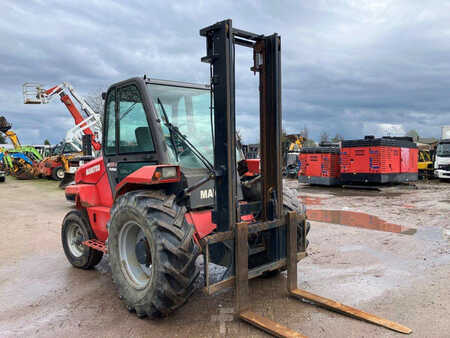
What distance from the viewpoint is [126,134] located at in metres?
4.56

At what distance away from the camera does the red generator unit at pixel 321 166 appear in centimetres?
1839

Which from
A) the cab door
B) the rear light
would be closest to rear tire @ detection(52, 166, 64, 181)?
the cab door

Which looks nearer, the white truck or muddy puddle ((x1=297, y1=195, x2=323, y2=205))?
muddy puddle ((x1=297, y1=195, x2=323, y2=205))

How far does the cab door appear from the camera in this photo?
4.21m

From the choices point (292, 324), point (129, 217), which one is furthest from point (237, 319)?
point (129, 217)

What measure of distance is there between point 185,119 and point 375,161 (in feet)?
46.5

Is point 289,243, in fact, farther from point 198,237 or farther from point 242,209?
point 198,237

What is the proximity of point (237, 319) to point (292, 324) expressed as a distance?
0.53 metres

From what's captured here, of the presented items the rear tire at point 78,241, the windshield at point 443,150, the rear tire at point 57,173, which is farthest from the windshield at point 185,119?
the rear tire at point 57,173

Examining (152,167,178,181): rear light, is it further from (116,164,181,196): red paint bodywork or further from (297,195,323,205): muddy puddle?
(297,195,323,205): muddy puddle

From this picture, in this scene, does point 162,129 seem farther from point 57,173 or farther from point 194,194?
point 57,173

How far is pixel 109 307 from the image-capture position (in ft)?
13.8

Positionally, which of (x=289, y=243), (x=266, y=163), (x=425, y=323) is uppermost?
(x=266, y=163)

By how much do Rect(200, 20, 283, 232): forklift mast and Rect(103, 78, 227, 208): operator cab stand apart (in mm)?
529
